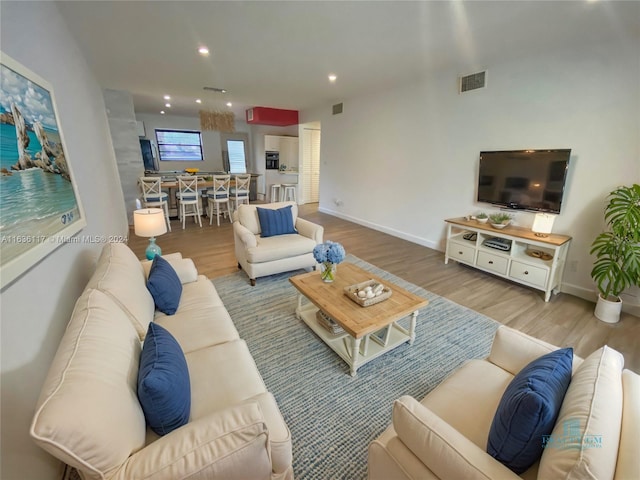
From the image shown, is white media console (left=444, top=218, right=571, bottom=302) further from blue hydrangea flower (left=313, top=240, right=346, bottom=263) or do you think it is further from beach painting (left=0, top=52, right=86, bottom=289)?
beach painting (left=0, top=52, right=86, bottom=289)

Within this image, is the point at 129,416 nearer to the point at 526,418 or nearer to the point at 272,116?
the point at 526,418

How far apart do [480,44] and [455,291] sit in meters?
2.71

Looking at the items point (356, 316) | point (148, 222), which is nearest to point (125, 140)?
point (148, 222)

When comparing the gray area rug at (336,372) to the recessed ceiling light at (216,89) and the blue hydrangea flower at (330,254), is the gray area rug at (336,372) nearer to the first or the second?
the blue hydrangea flower at (330,254)

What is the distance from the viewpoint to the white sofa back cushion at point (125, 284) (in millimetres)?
1397

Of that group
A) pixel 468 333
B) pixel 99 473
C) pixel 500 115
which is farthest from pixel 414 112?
pixel 99 473

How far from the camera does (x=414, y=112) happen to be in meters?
4.43

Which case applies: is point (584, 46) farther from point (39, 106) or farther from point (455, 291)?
point (39, 106)

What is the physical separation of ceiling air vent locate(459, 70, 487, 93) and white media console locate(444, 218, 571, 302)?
177cm

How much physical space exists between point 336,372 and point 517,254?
268cm

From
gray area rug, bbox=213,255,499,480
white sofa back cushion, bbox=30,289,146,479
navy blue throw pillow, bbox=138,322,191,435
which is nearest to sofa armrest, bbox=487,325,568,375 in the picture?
gray area rug, bbox=213,255,499,480

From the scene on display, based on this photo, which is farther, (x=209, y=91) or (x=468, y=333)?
(x=209, y=91)

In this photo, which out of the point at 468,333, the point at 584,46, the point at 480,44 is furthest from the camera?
the point at 480,44

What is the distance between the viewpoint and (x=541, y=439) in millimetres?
796
